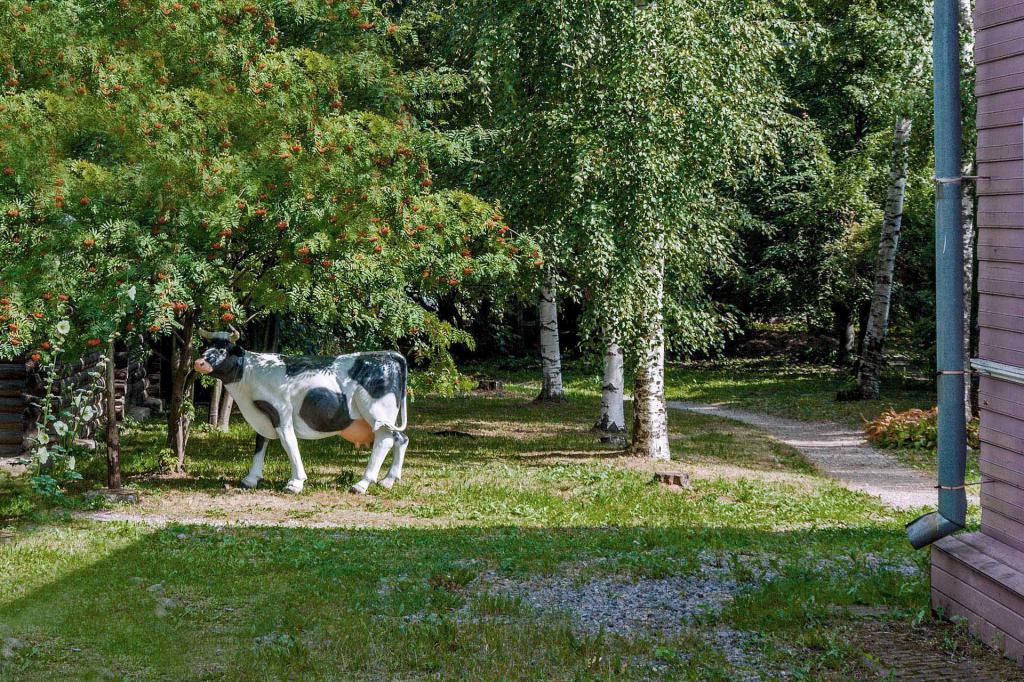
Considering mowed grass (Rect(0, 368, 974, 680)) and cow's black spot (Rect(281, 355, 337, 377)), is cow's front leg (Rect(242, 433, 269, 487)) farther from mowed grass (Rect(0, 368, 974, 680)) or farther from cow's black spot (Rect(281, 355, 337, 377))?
cow's black spot (Rect(281, 355, 337, 377))

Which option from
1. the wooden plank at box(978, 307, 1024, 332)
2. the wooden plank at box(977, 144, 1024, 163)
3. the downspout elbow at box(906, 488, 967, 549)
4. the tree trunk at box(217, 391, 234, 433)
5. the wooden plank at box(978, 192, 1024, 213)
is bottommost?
the tree trunk at box(217, 391, 234, 433)

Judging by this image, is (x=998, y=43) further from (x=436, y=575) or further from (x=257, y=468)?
(x=257, y=468)

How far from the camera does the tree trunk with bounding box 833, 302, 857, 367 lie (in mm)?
32688

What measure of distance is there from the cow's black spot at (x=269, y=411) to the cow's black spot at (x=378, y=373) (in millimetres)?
973

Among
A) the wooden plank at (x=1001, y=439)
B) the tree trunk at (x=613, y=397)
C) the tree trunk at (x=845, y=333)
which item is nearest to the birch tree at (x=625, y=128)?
the tree trunk at (x=613, y=397)

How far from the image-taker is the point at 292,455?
40.4 feet

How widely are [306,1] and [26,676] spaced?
9.98 metres

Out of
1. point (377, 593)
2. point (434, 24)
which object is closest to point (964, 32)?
point (434, 24)

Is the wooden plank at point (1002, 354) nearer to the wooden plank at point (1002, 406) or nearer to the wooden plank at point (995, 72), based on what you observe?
the wooden plank at point (1002, 406)

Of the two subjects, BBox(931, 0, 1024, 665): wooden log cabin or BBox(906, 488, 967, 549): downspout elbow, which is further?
Answer: BBox(906, 488, 967, 549): downspout elbow

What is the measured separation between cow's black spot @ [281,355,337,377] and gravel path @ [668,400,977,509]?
23.2 ft

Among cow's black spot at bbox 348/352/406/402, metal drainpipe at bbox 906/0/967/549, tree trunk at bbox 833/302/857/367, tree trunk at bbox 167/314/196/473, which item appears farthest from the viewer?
tree trunk at bbox 833/302/857/367

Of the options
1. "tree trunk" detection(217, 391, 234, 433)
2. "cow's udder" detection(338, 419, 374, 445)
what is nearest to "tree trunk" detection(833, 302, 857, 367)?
"tree trunk" detection(217, 391, 234, 433)

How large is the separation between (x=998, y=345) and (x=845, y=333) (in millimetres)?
27585
